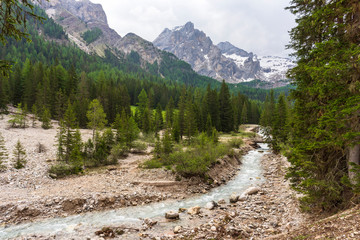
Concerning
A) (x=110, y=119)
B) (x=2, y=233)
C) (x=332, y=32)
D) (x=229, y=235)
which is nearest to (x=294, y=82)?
(x=332, y=32)

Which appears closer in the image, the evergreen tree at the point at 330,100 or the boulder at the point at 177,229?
the evergreen tree at the point at 330,100

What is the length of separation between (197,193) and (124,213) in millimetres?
7210

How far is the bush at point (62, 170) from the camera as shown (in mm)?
20597

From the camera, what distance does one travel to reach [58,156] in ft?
79.4

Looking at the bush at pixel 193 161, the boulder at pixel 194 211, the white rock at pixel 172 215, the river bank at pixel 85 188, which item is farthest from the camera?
the bush at pixel 193 161

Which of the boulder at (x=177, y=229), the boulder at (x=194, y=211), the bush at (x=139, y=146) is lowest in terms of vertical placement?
the boulder at (x=194, y=211)

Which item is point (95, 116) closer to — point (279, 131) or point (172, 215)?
point (172, 215)

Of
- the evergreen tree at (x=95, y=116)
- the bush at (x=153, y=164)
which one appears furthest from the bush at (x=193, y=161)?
the evergreen tree at (x=95, y=116)

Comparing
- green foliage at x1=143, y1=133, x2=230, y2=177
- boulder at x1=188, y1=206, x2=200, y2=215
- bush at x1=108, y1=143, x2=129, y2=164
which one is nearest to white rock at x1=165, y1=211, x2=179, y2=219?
boulder at x1=188, y1=206, x2=200, y2=215

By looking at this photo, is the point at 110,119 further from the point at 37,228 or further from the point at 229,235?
the point at 229,235

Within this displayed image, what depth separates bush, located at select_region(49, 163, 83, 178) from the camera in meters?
20.6

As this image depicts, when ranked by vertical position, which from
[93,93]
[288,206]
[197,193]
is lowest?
[197,193]

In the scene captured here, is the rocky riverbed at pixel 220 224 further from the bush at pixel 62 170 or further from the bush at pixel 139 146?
the bush at pixel 139 146

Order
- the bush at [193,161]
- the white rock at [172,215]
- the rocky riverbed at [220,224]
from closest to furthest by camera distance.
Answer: the rocky riverbed at [220,224] → the white rock at [172,215] → the bush at [193,161]
